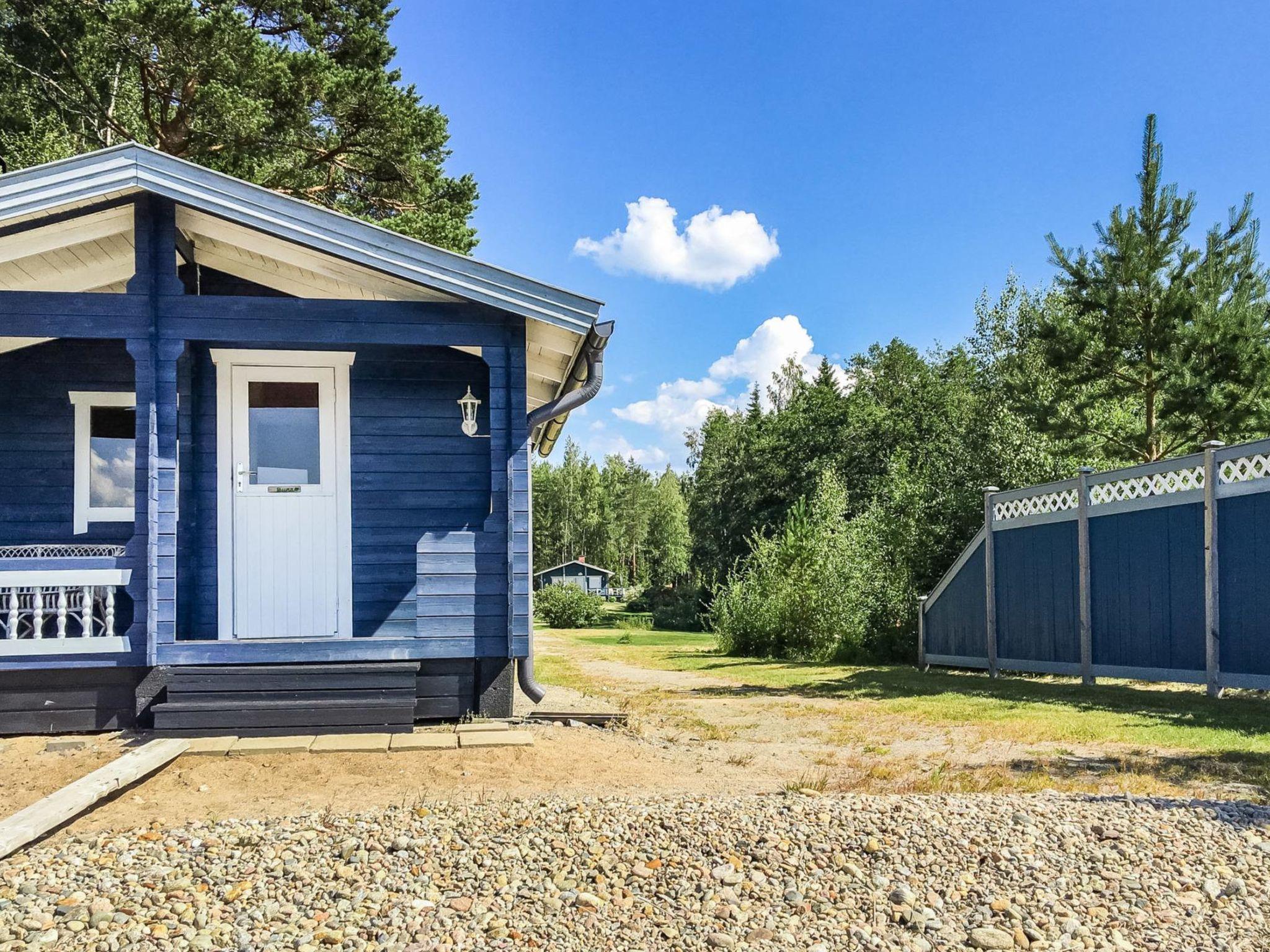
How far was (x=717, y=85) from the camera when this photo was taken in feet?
61.5

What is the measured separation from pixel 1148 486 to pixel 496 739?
694cm

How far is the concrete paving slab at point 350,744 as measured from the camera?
543 centimetres

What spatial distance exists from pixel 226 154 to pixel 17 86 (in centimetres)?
386

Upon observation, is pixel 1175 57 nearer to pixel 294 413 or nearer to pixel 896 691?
pixel 896 691

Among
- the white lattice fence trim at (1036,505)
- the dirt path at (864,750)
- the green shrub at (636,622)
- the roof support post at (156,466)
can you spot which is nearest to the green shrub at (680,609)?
the green shrub at (636,622)

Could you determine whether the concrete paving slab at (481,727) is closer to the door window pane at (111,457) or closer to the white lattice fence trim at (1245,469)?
the door window pane at (111,457)

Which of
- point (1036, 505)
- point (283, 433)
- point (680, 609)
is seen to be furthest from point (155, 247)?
point (680, 609)

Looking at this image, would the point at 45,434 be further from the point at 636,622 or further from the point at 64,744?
the point at 636,622

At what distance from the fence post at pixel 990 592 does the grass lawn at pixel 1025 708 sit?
0.29 m

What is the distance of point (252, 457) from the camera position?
668cm

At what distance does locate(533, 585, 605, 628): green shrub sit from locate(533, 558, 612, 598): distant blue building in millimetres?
19504

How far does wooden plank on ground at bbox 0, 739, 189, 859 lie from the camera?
3.50 meters

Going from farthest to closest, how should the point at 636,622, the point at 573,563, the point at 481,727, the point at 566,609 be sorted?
the point at 573,563 → the point at 636,622 → the point at 566,609 → the point at 481,727

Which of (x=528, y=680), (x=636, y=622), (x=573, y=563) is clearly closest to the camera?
(x=528, y=680)
